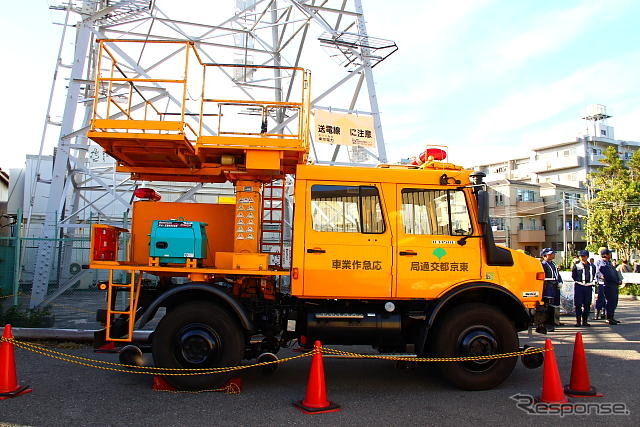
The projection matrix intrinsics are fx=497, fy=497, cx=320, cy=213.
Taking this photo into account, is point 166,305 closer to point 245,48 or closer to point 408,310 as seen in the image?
point 408,310

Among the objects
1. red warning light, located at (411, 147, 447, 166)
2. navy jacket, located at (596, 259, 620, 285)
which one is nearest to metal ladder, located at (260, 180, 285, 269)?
red warning light, located at (411, 147, 447, 166)

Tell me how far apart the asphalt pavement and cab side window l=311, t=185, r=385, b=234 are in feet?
6.81

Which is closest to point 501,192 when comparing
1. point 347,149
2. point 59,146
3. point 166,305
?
point 347,149

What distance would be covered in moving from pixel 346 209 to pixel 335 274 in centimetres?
83

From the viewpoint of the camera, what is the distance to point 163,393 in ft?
19.8

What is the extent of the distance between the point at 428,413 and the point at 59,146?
1098 centimetres

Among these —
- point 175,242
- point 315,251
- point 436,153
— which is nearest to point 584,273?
point 436,153

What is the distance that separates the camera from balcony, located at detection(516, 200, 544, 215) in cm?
5350

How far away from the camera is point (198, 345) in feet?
19.9

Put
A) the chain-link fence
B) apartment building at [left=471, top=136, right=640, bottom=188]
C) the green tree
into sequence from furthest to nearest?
apartment building at [left=471, top=136, right=640, bottom=188]
the green tree
the chain-link fence

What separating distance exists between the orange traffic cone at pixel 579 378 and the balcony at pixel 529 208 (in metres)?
50.8

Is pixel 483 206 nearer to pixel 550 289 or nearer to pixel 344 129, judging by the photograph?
pixel 550 289

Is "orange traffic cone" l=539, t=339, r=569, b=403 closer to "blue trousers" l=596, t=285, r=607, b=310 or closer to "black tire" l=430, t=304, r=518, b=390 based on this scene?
"black tire" l=430, t=304, r=518, b=390

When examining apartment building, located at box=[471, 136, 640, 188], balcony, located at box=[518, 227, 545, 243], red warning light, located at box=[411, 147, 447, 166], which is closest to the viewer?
red warning light, located at box=[411, 147, 447, 166]
